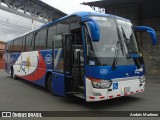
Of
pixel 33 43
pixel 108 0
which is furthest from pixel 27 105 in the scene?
pixel 108 0

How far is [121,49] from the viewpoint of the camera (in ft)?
27.9

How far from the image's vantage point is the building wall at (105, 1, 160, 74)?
69.6ft

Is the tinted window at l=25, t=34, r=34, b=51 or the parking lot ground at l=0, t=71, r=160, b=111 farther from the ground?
the tinted window at l=25, t=34, r=34, b=51

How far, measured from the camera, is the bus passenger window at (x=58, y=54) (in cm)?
976

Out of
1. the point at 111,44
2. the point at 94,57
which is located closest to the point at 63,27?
the point at 111,44

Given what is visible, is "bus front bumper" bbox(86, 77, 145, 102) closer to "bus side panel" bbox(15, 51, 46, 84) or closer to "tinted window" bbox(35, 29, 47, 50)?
"bus side panel" bbox(15, 51, 46, 84)

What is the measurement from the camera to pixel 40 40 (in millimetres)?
12711

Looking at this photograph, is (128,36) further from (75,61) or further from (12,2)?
(12,2)

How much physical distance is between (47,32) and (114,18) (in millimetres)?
3898

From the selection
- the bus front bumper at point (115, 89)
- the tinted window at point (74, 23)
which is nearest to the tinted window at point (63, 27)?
the tinted window at point (74, 23)

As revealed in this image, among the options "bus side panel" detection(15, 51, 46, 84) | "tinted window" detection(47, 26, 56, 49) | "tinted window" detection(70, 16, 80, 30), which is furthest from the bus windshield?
"bus side panel" detection(15, 51, 46, 84)

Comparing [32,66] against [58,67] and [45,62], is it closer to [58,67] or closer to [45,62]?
[45,62]

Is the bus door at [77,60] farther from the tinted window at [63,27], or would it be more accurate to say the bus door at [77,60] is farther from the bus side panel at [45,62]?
the bus side panel at [45,62]

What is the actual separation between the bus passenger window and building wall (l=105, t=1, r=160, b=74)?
43.1ft
